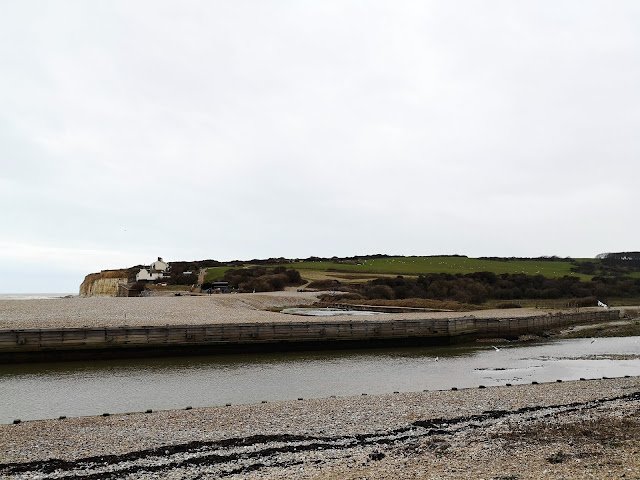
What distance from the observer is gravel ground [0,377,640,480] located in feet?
34.0

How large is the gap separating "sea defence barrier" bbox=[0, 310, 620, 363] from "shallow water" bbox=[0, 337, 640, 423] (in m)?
0.86

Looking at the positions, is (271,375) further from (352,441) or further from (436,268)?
(436,268)

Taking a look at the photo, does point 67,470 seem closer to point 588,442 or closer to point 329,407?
point 329,407

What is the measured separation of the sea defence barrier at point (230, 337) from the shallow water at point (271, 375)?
33.8 inches

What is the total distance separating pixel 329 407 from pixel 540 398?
7.62 m

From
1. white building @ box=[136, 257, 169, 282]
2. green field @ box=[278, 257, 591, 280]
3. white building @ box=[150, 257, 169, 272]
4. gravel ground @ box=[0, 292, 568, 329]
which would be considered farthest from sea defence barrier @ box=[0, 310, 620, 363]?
white building @ box=[150, 257, 169, 272]

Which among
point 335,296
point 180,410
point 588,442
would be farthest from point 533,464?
point 335,296

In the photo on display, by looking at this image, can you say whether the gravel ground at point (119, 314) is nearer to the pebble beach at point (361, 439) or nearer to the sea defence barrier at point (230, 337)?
the sea defence barrier at point (230, 337)

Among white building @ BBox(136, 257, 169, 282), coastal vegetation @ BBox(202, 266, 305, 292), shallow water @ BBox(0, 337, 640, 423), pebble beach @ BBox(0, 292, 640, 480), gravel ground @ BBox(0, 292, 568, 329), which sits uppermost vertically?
white building @ BBox(136, 257, 169, 282)

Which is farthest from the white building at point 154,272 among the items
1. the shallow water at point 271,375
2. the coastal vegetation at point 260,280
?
the shallow water at point 271,375

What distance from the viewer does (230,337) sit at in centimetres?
3284

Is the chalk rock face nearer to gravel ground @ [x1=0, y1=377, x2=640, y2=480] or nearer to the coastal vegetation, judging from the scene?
the coastal vegetation

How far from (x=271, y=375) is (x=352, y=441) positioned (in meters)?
12.7

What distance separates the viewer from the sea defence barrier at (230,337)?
28547 millimetres
